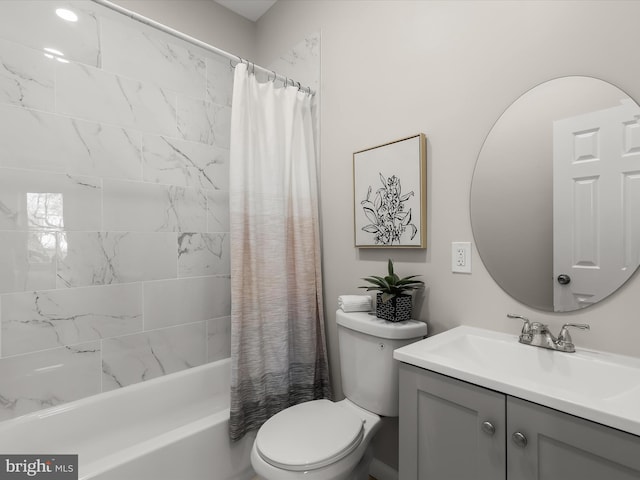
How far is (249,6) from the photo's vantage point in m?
2.38

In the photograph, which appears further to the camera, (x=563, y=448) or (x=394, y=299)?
(x=394, y=299)

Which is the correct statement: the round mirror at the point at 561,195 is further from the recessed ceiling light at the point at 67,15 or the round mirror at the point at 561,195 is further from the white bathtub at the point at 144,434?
the recessed ceiling light at the point at 67,15

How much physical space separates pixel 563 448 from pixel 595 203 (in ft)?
2.51

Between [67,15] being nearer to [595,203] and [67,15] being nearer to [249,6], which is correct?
[249,6]

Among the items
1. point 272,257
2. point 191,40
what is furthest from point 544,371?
Answer: point 191,40

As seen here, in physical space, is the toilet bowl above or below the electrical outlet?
below

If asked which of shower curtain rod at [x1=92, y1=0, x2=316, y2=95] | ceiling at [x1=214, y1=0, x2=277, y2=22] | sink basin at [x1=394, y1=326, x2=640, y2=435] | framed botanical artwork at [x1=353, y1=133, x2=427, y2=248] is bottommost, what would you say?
sink basin at [x1=394, y1=326, x2=640, y2=435]

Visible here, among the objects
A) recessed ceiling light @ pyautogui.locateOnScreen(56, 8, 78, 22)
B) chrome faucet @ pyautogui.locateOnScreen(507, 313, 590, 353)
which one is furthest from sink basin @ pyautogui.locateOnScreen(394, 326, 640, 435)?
recessed ceiling light @ pyautogui.locateOnScreen(56, 8, 78, 22)

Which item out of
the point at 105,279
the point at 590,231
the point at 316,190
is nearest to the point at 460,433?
the point at 590,231

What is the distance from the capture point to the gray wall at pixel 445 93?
3.56 feet

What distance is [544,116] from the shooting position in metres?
1.21

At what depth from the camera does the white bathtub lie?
4.64 ft

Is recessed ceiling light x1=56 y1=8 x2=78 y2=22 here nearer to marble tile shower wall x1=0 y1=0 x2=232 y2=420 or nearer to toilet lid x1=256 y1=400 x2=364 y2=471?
marble tile shower wall x1=0 y1=0 x2=232 y2=420

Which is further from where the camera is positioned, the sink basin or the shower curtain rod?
the shower curtain rod
